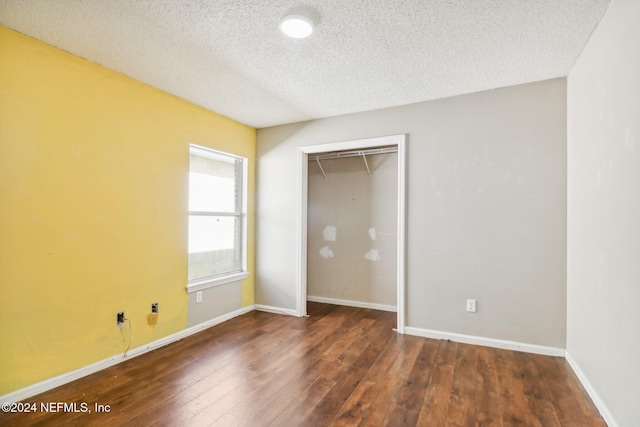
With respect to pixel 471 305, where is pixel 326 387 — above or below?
below

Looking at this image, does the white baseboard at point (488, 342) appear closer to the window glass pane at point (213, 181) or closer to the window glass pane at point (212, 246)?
the window glass pane at point (212, 246)

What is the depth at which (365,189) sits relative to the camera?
14.8ft

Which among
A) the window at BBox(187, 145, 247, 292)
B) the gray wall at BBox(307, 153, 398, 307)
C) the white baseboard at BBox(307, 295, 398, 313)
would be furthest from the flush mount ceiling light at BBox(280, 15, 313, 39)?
the white baseboard at BBox(307, 295, 398, 313)

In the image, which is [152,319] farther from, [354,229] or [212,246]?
[354,229]

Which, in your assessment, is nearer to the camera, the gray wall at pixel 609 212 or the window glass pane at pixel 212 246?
the gray wall at pixel 609 212

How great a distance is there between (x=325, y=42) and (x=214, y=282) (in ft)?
8.91

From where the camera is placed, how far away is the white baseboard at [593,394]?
6.01 feet

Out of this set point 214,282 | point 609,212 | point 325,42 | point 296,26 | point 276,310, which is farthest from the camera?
point 276,310

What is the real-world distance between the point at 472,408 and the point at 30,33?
3.79 meters

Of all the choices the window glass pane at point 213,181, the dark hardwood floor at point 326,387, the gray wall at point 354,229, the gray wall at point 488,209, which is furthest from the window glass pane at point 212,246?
the gray wall at point 488,209

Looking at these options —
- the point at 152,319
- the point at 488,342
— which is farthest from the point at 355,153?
the point at 152,319

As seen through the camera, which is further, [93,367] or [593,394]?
[93,367]

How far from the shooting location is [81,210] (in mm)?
2428

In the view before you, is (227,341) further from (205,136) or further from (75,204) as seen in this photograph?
(205,136)
